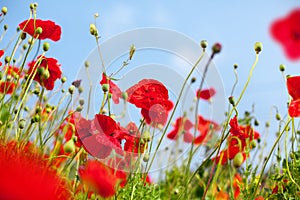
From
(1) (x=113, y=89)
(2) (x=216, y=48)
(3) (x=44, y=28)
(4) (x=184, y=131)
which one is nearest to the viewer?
(2) (x=216, y=48)

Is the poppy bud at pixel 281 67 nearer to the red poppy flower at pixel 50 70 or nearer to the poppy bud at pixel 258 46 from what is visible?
the poppy bud at pixel 258 46

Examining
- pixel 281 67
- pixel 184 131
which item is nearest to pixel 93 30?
pixel 281 67

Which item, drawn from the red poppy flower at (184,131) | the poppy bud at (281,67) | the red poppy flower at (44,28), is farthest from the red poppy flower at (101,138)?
the red poppy flower at (184,131)

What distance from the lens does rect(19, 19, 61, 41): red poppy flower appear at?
1100mm

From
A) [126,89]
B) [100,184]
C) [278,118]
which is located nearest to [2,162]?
[100,184]

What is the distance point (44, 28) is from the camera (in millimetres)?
1116

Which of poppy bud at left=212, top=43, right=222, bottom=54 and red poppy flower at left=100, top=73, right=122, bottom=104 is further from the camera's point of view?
red poppy flower at left=100, top=73, right=122, bottom=104

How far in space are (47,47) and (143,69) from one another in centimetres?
24

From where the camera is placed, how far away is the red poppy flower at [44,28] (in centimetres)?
110

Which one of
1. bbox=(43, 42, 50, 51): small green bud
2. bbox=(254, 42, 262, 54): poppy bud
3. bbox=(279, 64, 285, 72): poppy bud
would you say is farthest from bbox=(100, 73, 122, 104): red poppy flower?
bbox=(279, 64, 285, 72): poppy bud

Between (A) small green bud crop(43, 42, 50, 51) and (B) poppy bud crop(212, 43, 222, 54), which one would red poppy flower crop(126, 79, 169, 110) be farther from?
(A) small green bud crop(43, 42, 50, 51)

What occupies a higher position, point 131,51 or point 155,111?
point 131,51

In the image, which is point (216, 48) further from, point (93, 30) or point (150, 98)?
point (93, 30)

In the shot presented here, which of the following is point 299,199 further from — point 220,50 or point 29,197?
point 29,197
